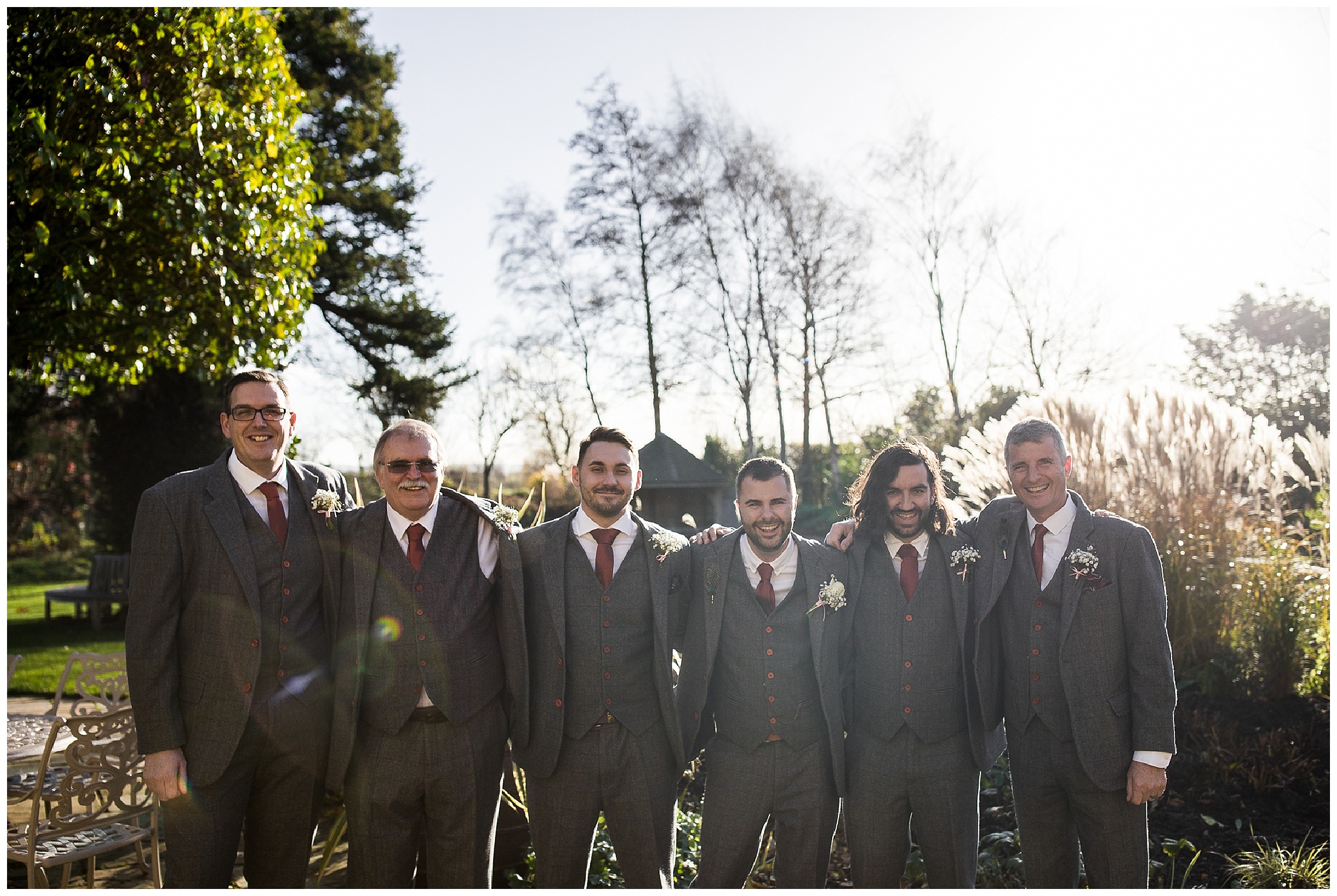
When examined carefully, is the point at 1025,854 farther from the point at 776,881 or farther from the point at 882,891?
the point at 776,881

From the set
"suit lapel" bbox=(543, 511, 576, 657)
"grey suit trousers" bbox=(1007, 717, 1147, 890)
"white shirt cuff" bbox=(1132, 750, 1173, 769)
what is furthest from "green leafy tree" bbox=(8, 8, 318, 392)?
"white shirt cuff" bbox=(1132, 750, 1173, 769)

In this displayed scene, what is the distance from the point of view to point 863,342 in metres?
14.0

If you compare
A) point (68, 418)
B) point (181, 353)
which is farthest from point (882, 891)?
point (68, 418)

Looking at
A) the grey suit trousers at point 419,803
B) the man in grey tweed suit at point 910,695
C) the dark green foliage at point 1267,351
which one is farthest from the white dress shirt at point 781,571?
the dark green foliage at point 1267,351

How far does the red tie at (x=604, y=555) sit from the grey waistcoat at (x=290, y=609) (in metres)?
0.97

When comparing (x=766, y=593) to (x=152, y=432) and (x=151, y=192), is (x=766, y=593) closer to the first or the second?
(x=151, y=192)

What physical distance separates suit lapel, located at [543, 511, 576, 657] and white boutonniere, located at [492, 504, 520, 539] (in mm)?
152

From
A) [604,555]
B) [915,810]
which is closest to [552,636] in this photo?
[604,555]

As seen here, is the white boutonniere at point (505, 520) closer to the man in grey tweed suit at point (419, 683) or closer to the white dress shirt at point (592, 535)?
the man in grey tweed suit at point (419, 683)

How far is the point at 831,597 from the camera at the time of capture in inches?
117

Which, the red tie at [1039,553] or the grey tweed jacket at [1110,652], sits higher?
the red tie at [1039,553]

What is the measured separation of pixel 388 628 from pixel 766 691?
1.34 m

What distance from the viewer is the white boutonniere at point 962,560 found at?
3080mm

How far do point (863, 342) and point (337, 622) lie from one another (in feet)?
39.6
